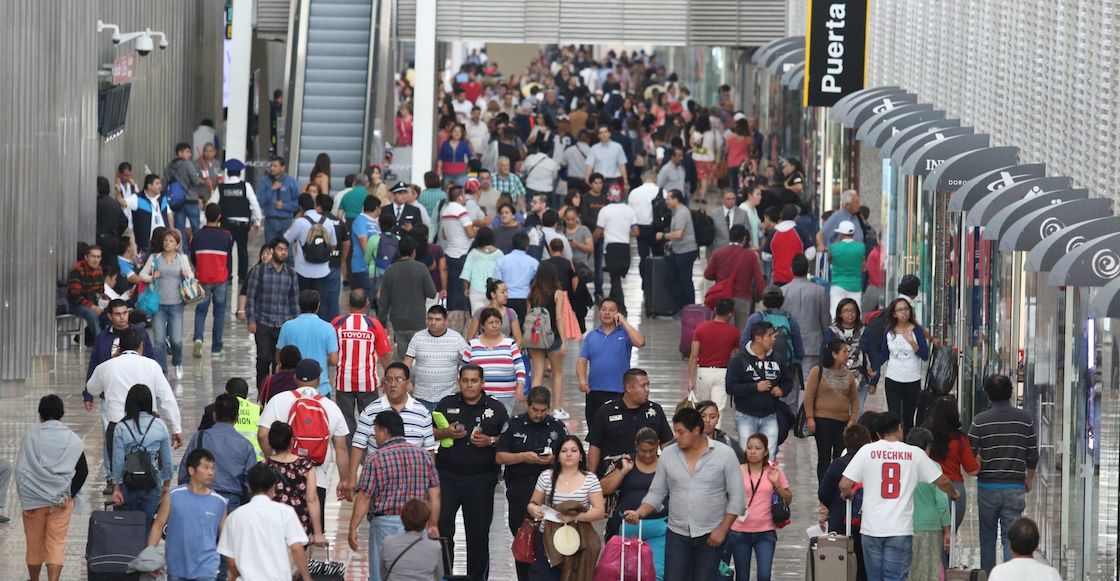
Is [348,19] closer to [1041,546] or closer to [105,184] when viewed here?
[105,184]

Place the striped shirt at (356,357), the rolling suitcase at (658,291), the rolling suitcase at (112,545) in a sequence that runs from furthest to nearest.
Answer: the rolling suitcase at (658,291) < the striped shirt at (356,357) < the rolling suitcase at (112,545)

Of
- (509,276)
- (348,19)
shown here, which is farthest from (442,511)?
(348,19)

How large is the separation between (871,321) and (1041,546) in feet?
8.60

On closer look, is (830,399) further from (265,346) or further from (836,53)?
(836,53)

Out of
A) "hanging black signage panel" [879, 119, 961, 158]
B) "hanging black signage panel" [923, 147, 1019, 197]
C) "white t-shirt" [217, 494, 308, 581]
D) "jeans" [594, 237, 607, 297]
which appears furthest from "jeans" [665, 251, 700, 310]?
"white t-shirt" [217, 494, 308, 581]

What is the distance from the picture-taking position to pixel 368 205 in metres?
20.4

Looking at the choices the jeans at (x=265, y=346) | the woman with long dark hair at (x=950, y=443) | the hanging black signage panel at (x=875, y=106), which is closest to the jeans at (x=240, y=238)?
the jeans at (x=265, y=346)

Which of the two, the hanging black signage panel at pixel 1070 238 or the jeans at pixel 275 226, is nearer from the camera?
the hanging black signage panel at pixel 1070 238

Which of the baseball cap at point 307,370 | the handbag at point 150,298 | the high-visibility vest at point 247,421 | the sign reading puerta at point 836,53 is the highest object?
the sign reading puerta at point 836,53

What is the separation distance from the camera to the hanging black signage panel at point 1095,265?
10.5m

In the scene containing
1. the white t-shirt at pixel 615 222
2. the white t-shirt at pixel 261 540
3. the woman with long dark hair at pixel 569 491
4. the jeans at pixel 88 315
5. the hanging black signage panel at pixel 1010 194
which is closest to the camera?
the white t-shirt at pixel 261 540

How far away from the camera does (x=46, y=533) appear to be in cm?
1196

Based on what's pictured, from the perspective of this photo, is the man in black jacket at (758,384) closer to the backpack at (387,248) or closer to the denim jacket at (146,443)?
the denim jacket at (146,443)

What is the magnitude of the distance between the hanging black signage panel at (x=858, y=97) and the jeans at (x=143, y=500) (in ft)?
38.3
